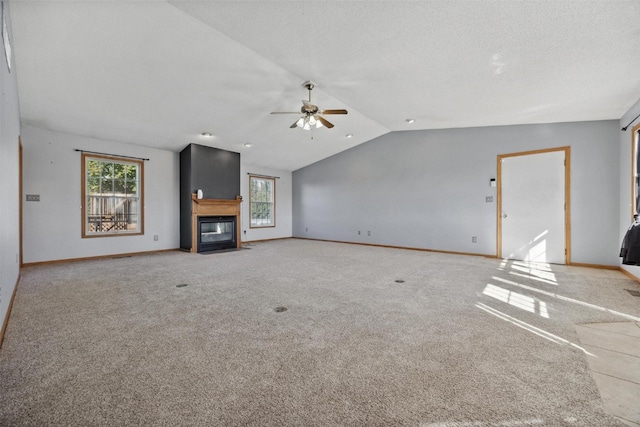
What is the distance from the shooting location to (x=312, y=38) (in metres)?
2.93

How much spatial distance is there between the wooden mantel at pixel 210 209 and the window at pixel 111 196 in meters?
1.11

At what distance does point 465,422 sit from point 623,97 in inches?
195

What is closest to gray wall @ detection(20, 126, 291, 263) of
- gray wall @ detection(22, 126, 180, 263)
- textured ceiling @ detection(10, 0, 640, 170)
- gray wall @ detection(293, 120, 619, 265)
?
gray wall @ detection(22, 126, 180, 263)

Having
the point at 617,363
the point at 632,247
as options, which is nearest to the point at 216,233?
the point at 617,363

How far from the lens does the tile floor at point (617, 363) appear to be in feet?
4.32

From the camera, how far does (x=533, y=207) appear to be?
513 cm

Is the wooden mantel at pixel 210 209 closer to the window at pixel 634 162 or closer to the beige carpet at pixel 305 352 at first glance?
the beige carpet at pixel 305 352

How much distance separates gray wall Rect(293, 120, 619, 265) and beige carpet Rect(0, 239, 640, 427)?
157cm

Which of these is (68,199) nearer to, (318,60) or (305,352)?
(318,60)

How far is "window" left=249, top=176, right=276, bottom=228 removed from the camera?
834cm

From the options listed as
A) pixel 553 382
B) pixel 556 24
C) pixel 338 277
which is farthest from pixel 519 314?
pixel 556 24

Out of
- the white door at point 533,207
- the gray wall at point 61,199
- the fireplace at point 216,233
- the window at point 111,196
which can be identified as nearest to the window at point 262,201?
the fireplace at point 216,233

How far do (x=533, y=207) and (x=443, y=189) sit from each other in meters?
1.73

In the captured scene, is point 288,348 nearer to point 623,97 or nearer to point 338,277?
point 338,277
